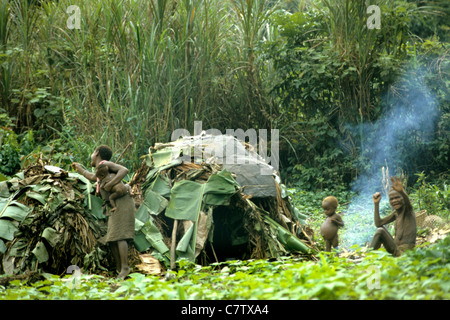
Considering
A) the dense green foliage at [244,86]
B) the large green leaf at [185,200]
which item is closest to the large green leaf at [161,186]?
the large green leaf at [185,200]

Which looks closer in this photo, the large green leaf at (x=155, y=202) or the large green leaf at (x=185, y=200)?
the large green leaf at (x=185, y=200)

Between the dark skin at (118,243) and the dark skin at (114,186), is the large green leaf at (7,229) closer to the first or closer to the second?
the dark skin at (118,243)

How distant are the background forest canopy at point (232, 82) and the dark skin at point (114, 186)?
9.25 feet

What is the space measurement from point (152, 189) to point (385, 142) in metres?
5.29

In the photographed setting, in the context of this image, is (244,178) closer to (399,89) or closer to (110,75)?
(110,75)

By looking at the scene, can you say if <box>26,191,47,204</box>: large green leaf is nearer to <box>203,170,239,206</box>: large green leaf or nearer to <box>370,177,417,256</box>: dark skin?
<box>203,170,239,206</box>: large green leaf

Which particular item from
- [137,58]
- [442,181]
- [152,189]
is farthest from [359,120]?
[152,189]

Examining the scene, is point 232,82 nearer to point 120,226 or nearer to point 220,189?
point 220,189

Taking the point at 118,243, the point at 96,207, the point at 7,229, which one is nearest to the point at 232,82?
the point at 96,207

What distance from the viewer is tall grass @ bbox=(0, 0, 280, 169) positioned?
891cm

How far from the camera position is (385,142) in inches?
397

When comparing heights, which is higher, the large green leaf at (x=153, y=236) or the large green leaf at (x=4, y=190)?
the large green leaf at (x=4, y=190)

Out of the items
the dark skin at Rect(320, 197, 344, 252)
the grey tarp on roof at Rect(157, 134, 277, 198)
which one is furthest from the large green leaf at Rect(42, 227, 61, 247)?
the dark skin at Rect(320, 197, 344, 252)

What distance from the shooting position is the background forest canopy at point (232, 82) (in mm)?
9047
